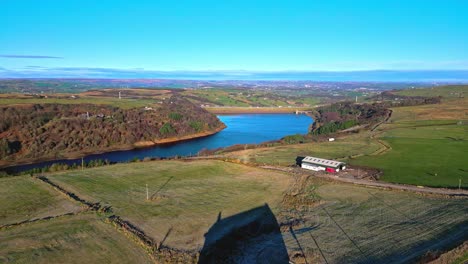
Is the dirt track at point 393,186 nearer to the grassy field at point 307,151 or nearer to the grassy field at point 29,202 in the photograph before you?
the grassy field at point 307,151

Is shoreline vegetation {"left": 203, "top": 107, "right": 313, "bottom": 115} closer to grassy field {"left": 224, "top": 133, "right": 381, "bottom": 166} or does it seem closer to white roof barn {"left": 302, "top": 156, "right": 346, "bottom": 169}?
grassy field {"left": 224, "top": 133, "right": 381, "bottom": 166}

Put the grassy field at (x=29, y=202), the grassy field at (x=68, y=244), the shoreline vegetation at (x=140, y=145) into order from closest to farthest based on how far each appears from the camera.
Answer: the grassy field at (x=68, y=244)
the grassy field at (x=29, y=202)
the shoreline vegetation at (x=140, y=145)

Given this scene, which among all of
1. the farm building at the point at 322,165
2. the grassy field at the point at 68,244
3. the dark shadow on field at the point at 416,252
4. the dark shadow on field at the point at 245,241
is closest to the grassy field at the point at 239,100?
the farm building at the point at 322,165

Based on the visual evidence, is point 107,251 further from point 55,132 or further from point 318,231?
point 55,132

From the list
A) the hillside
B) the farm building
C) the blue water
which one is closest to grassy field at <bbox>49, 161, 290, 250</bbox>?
the farm building

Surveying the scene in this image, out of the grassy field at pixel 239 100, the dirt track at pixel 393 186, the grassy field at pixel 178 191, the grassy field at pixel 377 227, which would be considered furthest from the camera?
the grassy field at pixel 239 100

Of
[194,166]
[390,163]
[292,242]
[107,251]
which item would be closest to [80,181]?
[194,166]
